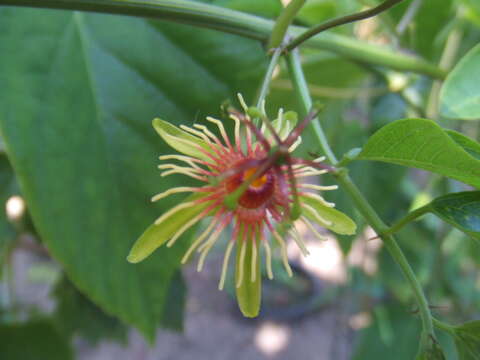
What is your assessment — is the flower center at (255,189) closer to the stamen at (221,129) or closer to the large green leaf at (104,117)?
the stamen at (221,129)

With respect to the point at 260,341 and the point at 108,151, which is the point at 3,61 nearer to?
the point at 108,151

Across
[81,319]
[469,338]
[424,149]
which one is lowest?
[81,319]

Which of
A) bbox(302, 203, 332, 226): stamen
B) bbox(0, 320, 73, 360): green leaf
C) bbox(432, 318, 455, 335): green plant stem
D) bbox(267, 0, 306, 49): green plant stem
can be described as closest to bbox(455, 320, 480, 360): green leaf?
bbox(432, 318, 455, 335): green plant stem

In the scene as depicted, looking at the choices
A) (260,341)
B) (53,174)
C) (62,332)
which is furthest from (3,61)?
(260,341)

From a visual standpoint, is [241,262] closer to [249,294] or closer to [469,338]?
[249,294]

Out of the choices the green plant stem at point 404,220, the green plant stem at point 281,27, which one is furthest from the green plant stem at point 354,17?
the green plant stem at point 404,220

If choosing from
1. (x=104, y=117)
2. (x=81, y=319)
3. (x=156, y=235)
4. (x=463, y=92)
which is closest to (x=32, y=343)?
(x=81, y=319)
